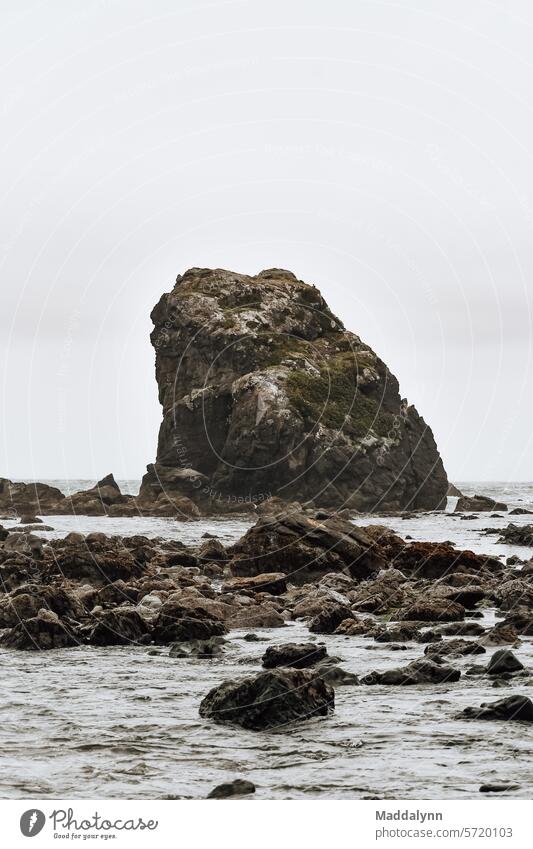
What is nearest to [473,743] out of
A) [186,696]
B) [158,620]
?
[186,696]

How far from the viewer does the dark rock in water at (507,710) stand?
42.4 ft

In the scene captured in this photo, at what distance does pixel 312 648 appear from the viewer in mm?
17000

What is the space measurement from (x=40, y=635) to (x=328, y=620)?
6.07 meters

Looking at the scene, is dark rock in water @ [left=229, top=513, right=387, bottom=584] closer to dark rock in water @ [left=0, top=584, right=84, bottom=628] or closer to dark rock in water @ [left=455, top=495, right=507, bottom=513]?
dark rock in water @ [left=0, top=584, right=84, bottom=628]

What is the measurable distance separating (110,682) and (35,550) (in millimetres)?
20057

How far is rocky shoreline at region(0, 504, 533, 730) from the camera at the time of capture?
13797 mm

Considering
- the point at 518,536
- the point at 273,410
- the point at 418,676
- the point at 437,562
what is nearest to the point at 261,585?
the point at 437,562

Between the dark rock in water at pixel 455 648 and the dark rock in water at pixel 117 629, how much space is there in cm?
580

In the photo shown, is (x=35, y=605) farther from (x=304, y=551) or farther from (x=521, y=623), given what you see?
(x=304, y=551)

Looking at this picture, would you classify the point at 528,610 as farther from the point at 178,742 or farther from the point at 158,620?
the point at 178,742

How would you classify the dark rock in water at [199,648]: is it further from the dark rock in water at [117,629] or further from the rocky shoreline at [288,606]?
the dark rock in water at [117,629]

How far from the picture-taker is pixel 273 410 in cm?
9788

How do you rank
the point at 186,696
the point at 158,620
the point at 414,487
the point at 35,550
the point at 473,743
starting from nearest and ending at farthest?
the point at 473,743 < the point at 186,696 < the point at 158,620 < the point at 35,550 < the point at 414,487

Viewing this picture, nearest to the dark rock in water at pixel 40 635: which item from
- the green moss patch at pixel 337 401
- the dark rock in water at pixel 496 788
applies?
the dark rock in water at pixel 496 788
